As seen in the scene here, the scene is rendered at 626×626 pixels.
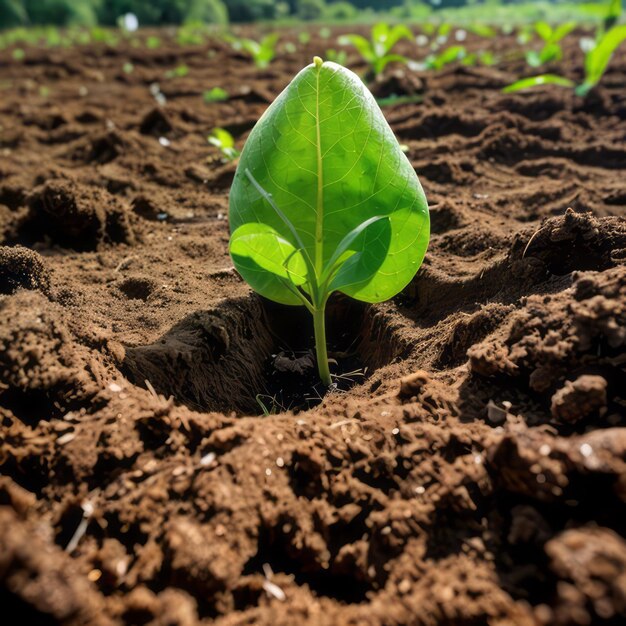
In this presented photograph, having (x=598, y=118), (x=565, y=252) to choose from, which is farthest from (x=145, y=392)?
(x=598, y=118)

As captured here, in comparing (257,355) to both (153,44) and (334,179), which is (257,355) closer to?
(334,179)

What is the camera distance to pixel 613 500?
71 centimetres

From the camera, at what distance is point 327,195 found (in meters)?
1.20

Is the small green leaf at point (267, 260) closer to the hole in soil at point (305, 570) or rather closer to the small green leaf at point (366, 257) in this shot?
the small green leaf at point (366, 257)

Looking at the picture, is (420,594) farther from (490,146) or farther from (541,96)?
(541,96)

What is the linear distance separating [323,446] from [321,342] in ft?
1.36

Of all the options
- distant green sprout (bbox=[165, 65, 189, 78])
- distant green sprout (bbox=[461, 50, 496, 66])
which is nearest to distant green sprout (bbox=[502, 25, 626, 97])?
distant green sprout (bbox=[461, 50, 496, 66])

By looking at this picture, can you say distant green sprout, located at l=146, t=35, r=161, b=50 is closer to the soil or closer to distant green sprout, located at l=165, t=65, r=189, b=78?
distant green sprout, located at l=165, t=65, r=189, b=78

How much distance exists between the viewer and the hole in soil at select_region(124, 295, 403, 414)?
3.88 feet

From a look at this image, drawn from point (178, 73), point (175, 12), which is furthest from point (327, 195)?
point (175, 12)

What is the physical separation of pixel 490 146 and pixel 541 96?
0.98m

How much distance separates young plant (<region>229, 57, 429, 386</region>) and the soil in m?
0.24

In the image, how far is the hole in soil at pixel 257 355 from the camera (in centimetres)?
118

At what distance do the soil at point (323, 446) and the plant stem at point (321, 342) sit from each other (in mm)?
140
